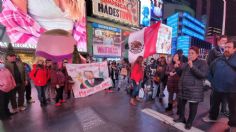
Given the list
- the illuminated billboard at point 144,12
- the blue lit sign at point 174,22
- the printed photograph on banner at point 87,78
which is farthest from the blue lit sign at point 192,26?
the printed photograph on banner at point 87,78

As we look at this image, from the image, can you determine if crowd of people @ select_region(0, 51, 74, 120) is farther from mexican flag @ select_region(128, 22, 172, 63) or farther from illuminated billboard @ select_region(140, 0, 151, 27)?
illuminated billboard @ select_region(140, 0, 151, 27)

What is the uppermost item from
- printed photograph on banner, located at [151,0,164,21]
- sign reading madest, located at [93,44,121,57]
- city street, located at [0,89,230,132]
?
printed photograph on banner, located at [151,0,164,21]

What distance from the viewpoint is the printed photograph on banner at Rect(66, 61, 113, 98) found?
270 inches

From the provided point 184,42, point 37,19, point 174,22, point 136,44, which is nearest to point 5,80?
point 136,44

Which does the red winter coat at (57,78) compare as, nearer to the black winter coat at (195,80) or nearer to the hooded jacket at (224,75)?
the black winter coat at (195,80)

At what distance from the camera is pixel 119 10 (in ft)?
A: 90.9

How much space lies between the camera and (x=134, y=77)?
699 centimetres

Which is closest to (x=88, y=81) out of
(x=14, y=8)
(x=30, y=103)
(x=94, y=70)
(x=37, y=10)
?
(x=94, y=70)

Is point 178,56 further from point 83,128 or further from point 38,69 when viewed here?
point 38,69

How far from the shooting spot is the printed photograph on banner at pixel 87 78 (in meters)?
6.86

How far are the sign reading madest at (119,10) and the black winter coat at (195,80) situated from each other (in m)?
21.0

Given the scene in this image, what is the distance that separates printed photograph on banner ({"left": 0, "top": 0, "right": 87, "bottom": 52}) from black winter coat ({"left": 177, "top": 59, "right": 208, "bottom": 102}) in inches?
425

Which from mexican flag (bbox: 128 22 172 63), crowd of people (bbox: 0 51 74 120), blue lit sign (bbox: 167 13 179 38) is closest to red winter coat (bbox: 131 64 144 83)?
mexican flag (bbox: 128 22 172 63)

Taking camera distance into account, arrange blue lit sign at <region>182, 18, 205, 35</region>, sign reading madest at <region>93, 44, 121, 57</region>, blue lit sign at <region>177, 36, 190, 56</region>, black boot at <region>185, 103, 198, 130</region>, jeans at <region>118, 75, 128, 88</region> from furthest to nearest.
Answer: blue lit sign at <region>182, 18, 205, 35</region>, blue lit sign at <region>177, 36, 190, 56</region>, jeans at <region>118, 75, 128, 88</region>, sign reading madest at <region>93, 44, 121, 57</region>, black boot at <region>185, 103, 198, 130</region>
